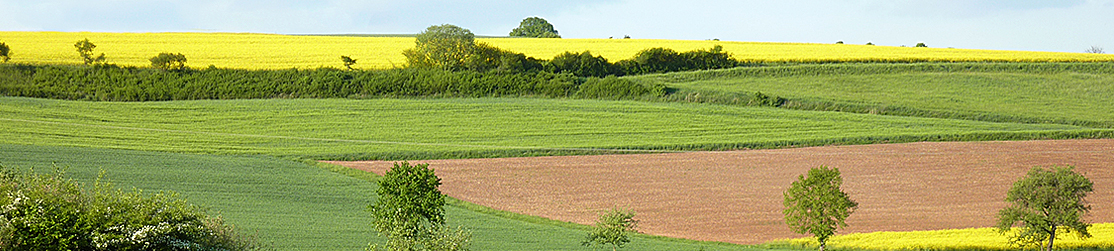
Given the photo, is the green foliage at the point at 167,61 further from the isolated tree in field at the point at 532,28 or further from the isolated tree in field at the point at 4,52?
the isolated tree in field at the point at 532,28

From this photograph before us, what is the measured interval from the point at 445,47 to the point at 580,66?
9.08m

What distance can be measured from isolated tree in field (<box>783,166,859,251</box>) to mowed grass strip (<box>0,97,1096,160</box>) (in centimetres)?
1376

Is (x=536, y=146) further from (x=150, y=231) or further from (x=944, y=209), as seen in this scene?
(x=150, y=231)

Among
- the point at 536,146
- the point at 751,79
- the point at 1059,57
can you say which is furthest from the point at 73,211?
the point at 1059,57

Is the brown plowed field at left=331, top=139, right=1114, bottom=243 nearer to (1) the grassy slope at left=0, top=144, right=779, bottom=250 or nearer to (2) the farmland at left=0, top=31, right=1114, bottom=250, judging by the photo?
(2) the farmland at left=0, top=31, right=1114, bottom=250

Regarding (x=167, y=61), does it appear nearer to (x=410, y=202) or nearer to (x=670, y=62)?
(x=670, y=62)

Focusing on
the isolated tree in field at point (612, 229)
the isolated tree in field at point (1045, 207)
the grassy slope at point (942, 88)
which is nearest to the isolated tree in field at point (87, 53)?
the grassy slope at point (942, 88)

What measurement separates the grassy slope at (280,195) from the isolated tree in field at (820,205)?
2010 mm

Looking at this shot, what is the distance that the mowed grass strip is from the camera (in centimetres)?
4644

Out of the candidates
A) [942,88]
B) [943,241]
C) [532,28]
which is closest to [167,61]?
[943,241]

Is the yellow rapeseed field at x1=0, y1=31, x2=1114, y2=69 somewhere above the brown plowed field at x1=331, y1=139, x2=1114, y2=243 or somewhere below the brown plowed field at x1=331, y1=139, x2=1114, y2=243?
above

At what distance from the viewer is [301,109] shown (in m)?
56.4

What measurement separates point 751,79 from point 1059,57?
2790 centimetres

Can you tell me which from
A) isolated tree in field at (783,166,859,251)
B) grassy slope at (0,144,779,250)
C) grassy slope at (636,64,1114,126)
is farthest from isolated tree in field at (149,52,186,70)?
isolated tree in field at (783,166,859,251)
